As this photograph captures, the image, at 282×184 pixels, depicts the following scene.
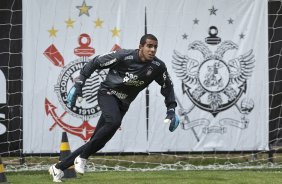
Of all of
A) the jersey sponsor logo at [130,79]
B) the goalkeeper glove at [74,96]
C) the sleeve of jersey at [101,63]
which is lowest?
the goalkeeper glove at [74,96]

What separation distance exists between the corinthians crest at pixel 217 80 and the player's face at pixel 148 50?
123 inches

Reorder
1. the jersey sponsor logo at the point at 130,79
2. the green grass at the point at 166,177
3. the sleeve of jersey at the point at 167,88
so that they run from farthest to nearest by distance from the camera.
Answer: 1. the green grass at the point at 166,177
2. the sleeve of jersey at the point at 167,88
3. the jersey sponsor logo at the point at 130,79

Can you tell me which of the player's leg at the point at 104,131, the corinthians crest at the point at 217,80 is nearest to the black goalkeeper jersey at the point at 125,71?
the player's leg at the point at 104,131

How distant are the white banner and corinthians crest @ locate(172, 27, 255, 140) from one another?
0.05 ft

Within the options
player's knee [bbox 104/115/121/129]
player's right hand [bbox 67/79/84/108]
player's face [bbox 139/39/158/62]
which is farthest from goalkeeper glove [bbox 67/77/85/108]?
player's face [bbox 139/39/158/62]

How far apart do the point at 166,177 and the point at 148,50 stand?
2078 millimetres

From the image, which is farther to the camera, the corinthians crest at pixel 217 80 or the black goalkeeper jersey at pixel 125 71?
the corinthians crest at pixel 217 80

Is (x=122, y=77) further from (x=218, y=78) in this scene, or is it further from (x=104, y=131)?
(x=218, y=78)

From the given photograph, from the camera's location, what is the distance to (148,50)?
844 cm

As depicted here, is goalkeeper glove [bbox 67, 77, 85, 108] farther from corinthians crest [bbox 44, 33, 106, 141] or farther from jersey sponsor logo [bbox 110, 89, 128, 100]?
corinthians crest [bbox 44, 33, 106, 141]

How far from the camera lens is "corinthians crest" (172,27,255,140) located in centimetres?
1165

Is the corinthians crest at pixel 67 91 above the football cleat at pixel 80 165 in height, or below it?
above

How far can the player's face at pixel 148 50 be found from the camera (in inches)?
331

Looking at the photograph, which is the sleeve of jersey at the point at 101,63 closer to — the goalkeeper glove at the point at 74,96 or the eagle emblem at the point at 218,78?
the goalkeeper glove at the point at 74,96
